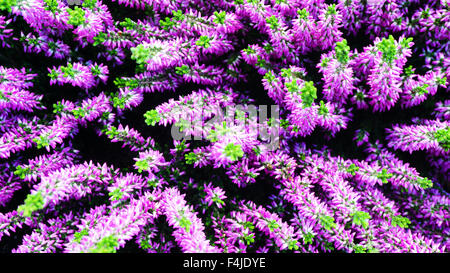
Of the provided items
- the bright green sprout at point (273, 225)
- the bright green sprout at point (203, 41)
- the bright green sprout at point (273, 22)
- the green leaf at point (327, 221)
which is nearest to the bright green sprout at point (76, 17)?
the bright green sprout at point (203, 41)

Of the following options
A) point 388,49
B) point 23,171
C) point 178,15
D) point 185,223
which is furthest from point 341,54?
point 23,171

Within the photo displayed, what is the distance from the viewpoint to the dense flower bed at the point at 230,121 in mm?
2059

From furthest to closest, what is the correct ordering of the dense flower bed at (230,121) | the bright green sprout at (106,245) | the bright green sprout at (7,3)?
the dense flower bed at (230,121)
the bright green sprout at (7,3)
the bright green sprout at (106,245)

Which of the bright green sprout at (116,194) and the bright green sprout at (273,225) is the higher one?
the bright green sprout at (116,194)

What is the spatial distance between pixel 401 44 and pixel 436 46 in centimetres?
64

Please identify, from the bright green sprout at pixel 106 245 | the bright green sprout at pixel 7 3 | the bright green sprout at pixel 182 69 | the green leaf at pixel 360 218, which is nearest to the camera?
the bright green sprout at pixel 106 245

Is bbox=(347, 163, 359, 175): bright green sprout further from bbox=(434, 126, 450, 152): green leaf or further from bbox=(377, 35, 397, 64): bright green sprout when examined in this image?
bbox=(377, 35, 397, 64): bright green sprout

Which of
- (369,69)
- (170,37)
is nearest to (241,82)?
(170,37)

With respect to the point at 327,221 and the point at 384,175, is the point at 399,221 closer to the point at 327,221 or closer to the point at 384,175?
the point at 384,175

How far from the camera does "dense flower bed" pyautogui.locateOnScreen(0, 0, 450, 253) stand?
6.75 ft

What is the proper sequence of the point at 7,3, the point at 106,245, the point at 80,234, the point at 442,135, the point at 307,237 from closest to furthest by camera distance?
the point at 106,245 → the point at 7,3 → the point at 80,234 → the point at 442,135 → the point at 307,237

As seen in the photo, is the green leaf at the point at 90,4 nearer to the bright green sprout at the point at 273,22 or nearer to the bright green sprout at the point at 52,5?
the bright green sprout at the point at 52,5

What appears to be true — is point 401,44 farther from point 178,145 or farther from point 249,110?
point 178,145

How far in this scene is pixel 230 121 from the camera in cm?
223
